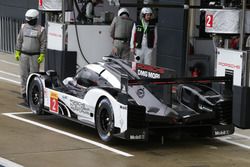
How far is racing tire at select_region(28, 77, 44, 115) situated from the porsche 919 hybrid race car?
42 cm

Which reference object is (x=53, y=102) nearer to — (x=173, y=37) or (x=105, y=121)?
(x=105, y=121)

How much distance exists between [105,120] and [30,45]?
4088 mm

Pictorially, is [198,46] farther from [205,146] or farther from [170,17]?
[205,146]

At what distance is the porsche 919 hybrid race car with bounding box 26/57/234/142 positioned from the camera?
36.5ft

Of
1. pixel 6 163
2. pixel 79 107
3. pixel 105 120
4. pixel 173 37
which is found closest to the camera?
pixel 6 163

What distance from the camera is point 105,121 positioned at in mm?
11617

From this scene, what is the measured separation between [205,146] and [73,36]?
5988mm

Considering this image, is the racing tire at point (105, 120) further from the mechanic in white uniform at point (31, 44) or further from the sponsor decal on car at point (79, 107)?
the mechanic in white uniform at point (31, 44)


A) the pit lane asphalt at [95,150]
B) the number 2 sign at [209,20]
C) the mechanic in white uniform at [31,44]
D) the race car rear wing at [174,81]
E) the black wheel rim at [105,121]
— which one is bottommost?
the pit lane asphalt at [95,150]

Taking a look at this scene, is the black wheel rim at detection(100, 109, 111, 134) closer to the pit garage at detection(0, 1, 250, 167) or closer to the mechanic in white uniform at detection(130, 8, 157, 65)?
the pit garage at detection(0, 1, 250, 167)

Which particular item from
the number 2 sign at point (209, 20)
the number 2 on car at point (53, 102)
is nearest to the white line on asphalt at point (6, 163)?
the number 2 on car at point (53, 102)

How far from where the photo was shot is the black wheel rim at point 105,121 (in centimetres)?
1148

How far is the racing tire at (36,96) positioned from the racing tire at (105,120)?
207 centimetres

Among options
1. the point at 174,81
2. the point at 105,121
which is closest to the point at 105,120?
the point at 105,121
